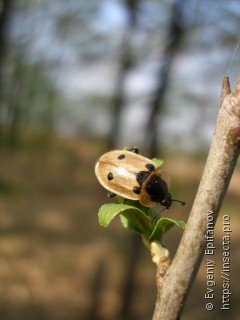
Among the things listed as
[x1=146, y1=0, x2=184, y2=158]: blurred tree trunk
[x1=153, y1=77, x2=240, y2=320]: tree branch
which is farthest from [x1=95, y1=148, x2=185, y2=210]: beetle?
[x1=146, y1=0, x2=184, y2=158]: blurred tree trunk

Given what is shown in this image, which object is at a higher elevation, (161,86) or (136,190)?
(161,86)

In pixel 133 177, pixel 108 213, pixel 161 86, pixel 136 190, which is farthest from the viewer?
pixel 161 86

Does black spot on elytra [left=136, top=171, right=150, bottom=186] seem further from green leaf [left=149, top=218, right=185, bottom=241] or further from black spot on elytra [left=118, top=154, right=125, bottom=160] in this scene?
green leaf [left=149, top=218, right=185, bottom=241]

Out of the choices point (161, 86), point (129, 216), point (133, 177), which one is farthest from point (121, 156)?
point (161, 86)

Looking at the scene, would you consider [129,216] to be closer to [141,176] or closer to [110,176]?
[110,176]

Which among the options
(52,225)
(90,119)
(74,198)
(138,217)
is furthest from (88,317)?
(90,119)

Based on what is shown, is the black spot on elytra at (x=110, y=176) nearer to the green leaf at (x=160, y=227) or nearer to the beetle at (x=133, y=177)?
the beetle at (x=133, y=177)

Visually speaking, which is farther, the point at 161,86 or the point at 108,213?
the point at 161,86

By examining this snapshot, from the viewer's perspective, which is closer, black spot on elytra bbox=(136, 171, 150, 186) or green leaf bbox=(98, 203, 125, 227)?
green leaf bbox=(98, 203, 125, 227)
